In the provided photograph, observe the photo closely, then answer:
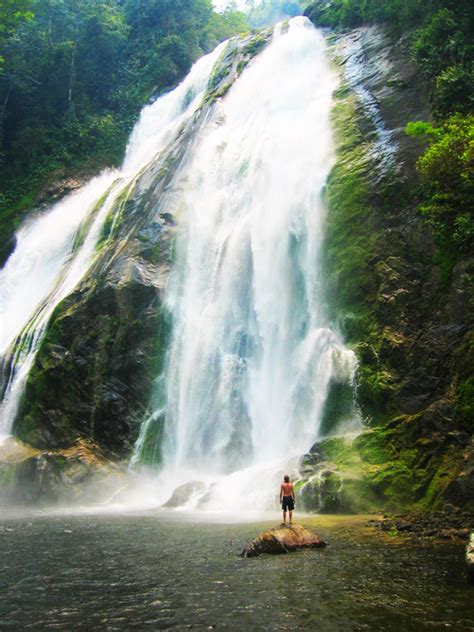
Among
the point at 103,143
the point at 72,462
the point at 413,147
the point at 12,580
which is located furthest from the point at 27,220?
the point at 12,580

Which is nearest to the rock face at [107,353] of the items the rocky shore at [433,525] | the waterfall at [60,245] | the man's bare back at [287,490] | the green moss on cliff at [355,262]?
the waterfall at [60,245]

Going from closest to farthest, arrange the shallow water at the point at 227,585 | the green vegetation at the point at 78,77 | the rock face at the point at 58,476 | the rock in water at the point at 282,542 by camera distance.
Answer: the shallow water at the point at 227,585 < the rock in water at the point at 282,542 < the rock face at the point at 58,476 < the green vegetation at the point at 78,77

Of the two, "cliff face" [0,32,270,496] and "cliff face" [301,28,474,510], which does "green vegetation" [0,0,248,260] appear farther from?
"cliff face" [301,28,474,510]

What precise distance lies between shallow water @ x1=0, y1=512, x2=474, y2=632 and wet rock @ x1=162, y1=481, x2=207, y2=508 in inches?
191

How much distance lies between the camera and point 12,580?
8.57m

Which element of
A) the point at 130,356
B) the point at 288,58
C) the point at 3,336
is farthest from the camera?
the point at 288,58

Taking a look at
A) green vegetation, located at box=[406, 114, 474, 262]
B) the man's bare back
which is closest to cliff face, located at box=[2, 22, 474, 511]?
green vegetation, located at box=[406, 114, 474, 262]

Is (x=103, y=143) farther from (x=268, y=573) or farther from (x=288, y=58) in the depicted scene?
(x=268, y=573)

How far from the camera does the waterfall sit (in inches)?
984

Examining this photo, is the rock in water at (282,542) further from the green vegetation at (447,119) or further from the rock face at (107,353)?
the rock face at (107,353)

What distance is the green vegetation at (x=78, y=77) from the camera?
42.6 metres

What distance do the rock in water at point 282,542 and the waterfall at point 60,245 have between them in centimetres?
1676

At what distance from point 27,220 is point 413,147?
27.0 metres

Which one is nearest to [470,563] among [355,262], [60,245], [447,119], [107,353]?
[355,262]
